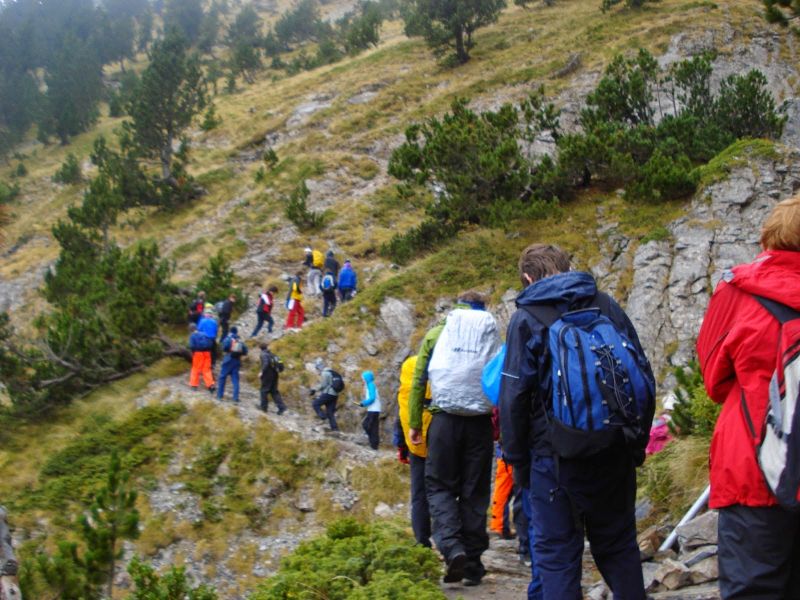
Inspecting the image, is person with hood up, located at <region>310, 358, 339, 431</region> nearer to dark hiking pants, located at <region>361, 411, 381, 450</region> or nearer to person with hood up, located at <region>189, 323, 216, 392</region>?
dark hiking pants, located at <region>361, 411, 381, 450</region>

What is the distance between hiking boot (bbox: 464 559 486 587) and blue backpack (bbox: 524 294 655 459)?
2.14 meters

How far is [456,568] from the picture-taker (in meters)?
5.13

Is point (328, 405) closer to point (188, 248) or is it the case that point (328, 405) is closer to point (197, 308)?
point (197, 308)

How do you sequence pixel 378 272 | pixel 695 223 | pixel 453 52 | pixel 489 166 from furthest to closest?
pixel 453 52 < pixel 378 272 < pixel 489 166 < pixel 695 223

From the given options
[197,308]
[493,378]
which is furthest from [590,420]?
[197,308]

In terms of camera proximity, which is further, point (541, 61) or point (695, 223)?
point (541, 61)

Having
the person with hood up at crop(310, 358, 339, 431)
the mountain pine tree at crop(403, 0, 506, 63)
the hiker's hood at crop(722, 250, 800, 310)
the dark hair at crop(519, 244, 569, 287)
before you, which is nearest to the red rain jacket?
the hiker's hood at crop(722, 250, 800, 310)

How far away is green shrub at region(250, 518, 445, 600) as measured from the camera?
4000 mm

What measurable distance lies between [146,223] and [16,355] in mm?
14046

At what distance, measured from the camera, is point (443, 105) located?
31.4m

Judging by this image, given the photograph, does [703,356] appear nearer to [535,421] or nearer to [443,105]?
[535,421]

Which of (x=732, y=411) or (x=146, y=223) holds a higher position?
(x=732, y=411)

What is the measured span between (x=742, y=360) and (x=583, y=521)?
142 cm

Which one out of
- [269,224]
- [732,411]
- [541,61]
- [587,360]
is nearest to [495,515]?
[587,360]
